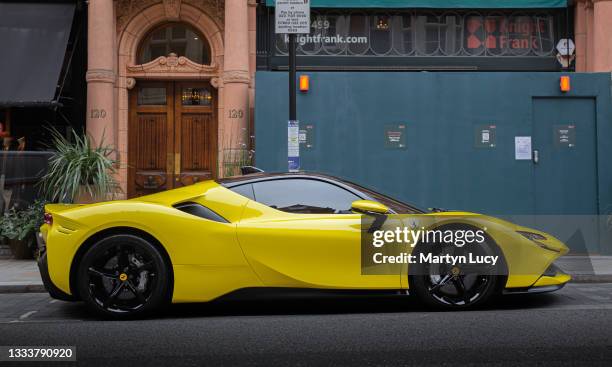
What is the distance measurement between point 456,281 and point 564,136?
21.7 ft

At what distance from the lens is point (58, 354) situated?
477 centimetres

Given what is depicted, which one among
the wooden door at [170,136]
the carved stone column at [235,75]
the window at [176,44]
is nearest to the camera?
the carved stone column at [235,75]

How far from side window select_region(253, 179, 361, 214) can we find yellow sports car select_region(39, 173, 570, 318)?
0.30 ft

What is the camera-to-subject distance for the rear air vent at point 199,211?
6.20m

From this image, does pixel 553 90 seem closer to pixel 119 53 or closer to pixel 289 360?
pixel 119 53

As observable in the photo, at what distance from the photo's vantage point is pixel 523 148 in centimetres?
1179

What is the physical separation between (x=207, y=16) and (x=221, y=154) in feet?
9.49

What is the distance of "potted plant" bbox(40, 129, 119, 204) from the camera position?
1038 cm

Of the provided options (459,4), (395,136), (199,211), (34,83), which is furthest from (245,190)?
(459,4)

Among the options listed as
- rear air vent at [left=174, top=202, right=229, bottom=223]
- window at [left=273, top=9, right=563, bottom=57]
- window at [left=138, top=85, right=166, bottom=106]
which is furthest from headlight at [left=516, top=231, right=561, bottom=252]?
window at [left=138, top=85, right=166, bottom=106]

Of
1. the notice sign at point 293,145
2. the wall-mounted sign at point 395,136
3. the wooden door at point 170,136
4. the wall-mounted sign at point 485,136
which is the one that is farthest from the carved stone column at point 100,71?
the wall-mounted sign at point 485,136

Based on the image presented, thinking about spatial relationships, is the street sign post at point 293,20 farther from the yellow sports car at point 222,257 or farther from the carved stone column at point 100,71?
the carved stone column at point 100,71

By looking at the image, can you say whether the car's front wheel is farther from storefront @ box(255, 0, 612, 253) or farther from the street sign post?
storefront @ box(255, 0, 612, 253)

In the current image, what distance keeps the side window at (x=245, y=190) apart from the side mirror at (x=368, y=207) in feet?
3.24
